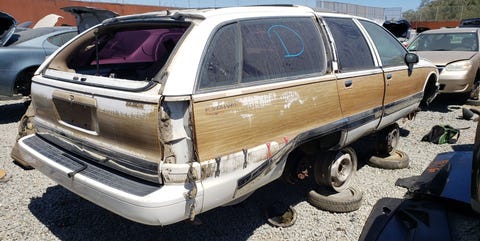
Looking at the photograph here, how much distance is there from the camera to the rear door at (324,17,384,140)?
10.7 ft

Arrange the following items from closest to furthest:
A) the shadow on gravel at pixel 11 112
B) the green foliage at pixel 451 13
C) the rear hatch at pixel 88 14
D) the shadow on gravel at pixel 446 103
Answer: the rear hatch at pixel 88 14, the shadow on gravel at pixel 11 112, the shadow on gravel at pixel 446 103, the green foliage at pixel 451 13

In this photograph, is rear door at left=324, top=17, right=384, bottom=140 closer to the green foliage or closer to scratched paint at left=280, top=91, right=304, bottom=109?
scratched paint at left=280, top=91, right=304, bottom=109

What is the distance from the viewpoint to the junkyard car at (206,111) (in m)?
2.12

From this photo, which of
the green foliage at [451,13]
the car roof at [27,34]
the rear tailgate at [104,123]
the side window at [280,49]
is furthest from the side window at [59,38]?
the green foliage at [451,13]

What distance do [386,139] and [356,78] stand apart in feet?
4.83

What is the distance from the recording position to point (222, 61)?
2.35 meters

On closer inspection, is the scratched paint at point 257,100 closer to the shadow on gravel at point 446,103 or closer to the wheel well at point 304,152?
the wheel well at point 304,152

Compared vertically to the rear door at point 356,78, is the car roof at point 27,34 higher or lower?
higher

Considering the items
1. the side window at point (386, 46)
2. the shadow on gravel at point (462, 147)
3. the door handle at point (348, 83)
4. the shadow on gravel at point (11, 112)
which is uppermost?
the side window at point (386, 46)

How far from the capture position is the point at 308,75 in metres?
2.91

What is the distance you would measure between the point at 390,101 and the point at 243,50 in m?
2.17

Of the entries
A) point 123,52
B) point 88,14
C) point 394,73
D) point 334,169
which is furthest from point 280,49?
point 88,14

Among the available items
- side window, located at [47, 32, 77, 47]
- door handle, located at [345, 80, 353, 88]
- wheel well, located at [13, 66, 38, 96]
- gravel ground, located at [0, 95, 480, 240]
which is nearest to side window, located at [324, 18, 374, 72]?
door handle, located at [345, 80, 353, 88]

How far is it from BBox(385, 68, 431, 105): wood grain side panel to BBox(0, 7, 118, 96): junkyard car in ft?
14.1
